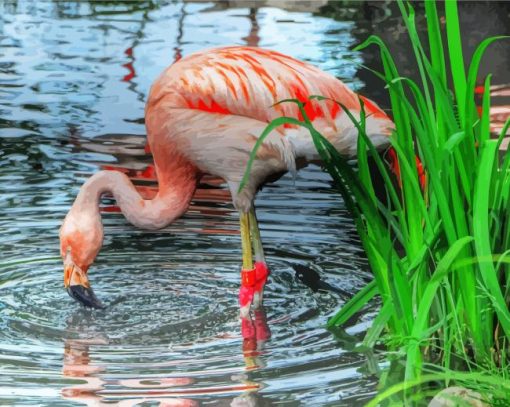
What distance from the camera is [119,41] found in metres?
12.2

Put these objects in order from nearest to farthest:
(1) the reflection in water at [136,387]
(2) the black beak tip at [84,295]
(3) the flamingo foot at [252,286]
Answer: (1) the reflection in water at [136,387] < (2) the black beak tip at [84,295] < (3) the flamingo foot at [252,286]

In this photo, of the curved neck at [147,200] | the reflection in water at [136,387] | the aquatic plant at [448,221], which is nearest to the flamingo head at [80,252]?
the curved neck at [147,200]

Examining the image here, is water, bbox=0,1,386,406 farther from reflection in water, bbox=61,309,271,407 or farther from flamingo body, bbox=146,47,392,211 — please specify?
flamingo body, bbox=146,47,392,211

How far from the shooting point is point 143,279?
613cm

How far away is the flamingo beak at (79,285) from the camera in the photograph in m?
5.61

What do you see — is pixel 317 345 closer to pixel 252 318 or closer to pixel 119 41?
pixel 252 318

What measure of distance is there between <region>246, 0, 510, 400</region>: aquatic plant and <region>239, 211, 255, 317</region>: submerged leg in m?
1.14

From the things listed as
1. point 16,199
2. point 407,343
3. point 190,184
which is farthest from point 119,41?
point 407,343

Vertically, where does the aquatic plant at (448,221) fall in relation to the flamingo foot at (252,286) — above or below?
above

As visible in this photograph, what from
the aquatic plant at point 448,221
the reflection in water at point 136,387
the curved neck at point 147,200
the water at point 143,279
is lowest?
the water at point 143,279

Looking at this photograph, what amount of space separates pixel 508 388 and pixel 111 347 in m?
1.85

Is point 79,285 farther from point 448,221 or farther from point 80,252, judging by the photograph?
point 448,221

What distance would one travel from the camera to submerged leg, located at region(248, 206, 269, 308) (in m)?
5.83

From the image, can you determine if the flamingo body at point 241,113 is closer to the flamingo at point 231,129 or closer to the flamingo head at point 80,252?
the flamingo at point 231,129
